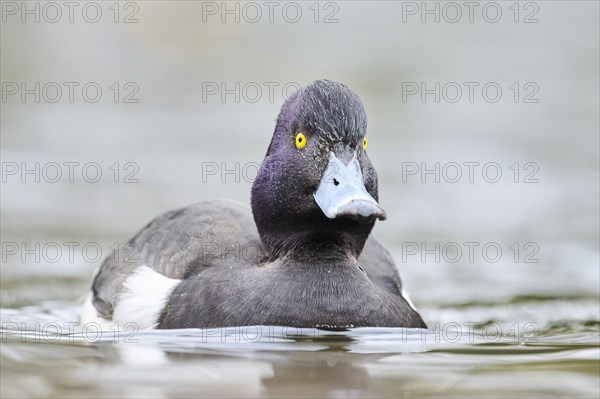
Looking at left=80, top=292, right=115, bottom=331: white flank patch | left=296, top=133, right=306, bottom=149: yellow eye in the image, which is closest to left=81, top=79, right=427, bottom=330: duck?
left=296, top=133, right=306, bottom=149: yellow eye

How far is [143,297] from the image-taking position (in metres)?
8.25

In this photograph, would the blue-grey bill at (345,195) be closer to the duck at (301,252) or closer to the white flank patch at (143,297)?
the duck at (301,252)

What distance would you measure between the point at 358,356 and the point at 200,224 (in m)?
2.16

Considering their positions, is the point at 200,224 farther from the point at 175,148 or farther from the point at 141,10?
the point at 141,10

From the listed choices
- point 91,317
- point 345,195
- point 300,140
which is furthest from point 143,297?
point 345,195

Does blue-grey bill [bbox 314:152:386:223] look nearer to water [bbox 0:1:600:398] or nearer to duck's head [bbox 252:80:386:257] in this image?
duck's head [bbox 252:80:386:257]

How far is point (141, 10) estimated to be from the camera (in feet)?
60.3

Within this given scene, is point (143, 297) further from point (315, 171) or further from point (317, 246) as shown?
point (315, 171)

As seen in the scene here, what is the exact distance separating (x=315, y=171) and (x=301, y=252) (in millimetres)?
549

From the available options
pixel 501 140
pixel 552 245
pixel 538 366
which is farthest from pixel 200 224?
pixel 501 140

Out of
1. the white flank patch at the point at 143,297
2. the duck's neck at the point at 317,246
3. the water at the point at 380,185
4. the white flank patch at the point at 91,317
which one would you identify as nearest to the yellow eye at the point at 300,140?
the duck's neck at the point at 317,246

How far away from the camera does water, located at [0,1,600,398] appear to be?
6.63 meters

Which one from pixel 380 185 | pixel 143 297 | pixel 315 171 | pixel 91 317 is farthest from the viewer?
pixel 380 185

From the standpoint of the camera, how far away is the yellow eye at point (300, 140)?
25.1 feet
